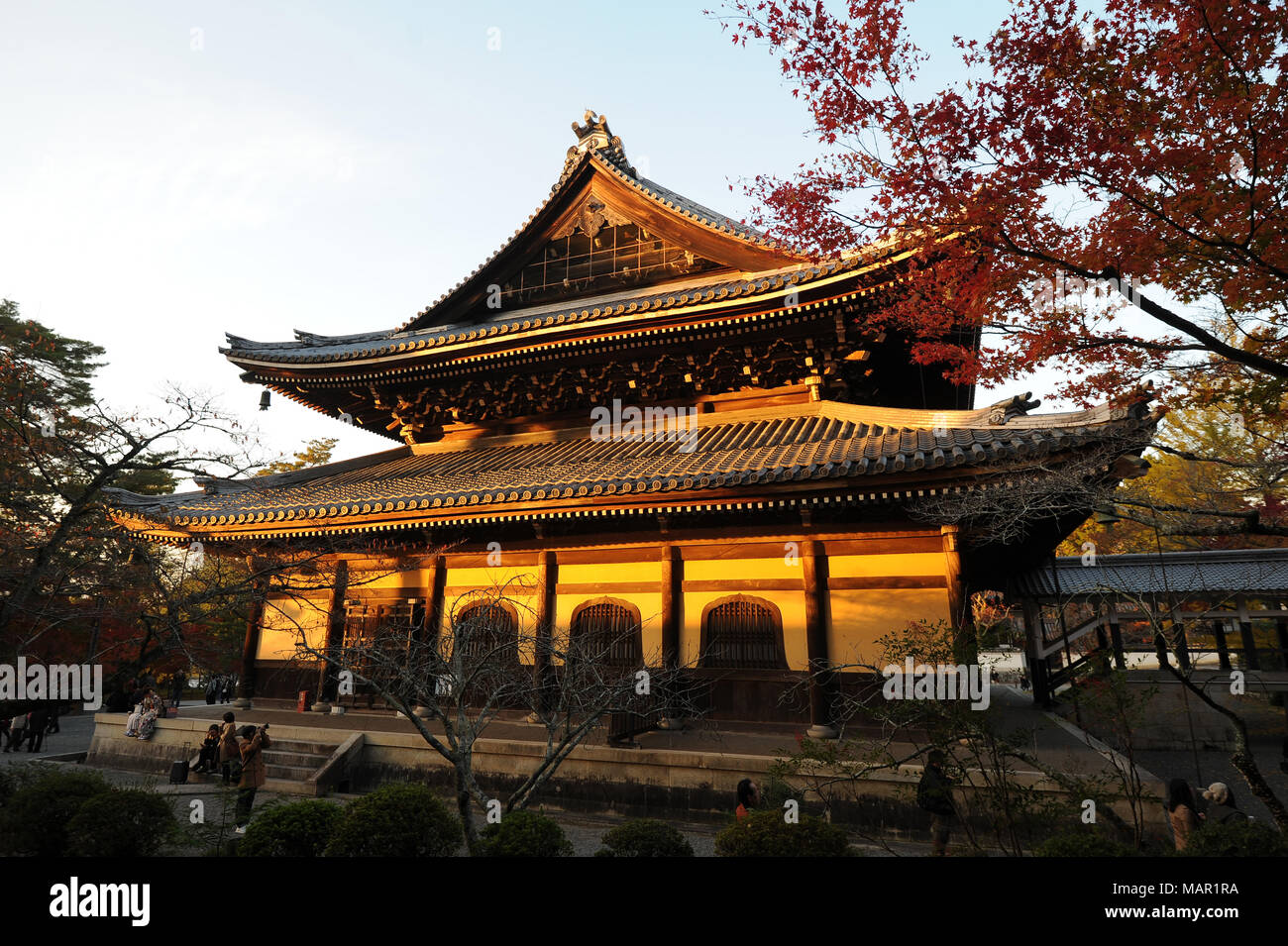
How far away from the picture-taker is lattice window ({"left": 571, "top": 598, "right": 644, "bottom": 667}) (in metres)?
11.8

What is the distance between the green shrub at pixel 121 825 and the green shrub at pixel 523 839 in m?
3.76

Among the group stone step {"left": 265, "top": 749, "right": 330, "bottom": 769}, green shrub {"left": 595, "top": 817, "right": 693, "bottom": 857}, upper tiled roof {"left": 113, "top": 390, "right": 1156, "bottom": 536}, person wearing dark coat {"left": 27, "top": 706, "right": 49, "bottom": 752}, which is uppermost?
upper tiled roof {"left": 113, "top": 390, "right": 1156, "bottom": 536}

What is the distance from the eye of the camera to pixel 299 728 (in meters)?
12.0

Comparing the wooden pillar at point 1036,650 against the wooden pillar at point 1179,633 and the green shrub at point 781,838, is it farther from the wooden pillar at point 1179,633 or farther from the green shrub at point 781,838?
the green shrub at point 781,838

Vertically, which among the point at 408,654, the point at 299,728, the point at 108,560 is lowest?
the point at 299,728

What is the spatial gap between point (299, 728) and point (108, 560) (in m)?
4.27

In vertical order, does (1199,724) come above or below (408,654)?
below

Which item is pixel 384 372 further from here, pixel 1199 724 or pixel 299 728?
pixel 1199 724

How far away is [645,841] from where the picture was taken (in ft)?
19.1

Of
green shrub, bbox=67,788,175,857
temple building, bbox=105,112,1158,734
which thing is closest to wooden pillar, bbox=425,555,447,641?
temple building, bbox=105,112,1158,734

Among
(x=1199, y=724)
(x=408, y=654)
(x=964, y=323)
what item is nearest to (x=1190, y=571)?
(x=1199, y=724)

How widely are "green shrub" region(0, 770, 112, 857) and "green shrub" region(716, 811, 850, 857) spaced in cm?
647

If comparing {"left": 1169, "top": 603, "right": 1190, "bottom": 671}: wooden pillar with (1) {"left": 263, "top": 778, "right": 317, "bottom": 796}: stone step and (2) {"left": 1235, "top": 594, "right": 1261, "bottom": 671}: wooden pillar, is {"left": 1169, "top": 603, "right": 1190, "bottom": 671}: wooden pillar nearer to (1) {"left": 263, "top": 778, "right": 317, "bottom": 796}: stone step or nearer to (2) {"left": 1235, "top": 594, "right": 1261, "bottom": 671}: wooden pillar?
(2) {"left": 1235, "top": 594, "right": 1261, "bottom": 671}: wooden pillar

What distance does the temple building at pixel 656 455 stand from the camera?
32.9 feet
